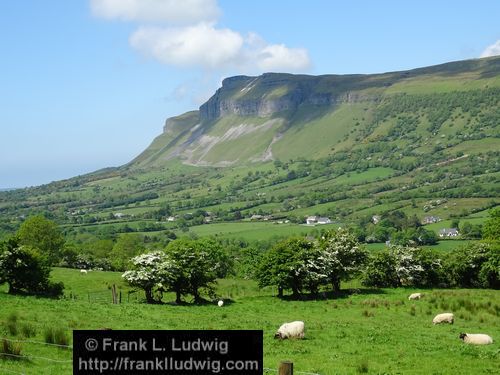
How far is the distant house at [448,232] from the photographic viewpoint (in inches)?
5665

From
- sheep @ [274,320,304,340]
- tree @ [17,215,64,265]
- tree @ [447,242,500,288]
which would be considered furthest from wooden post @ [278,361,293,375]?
tree @ [17,215,64,265]

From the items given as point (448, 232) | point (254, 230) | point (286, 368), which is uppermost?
point (286, 368)

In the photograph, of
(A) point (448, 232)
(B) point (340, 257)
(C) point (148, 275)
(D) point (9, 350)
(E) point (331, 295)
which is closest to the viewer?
(D) point (9, 350)

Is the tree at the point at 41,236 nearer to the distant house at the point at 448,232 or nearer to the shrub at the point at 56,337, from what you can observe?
the shrub at the point at 56,337

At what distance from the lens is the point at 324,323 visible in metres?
36.0

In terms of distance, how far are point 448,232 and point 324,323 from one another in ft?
398

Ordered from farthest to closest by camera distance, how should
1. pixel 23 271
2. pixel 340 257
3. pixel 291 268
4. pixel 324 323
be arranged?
1. pixel 340 257
2. pixel 291 268
3. pixel 23 271
4. pixel 324 323

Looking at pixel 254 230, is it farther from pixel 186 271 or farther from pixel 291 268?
pixel 186 271

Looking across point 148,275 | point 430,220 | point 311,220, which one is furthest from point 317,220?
point 148,275

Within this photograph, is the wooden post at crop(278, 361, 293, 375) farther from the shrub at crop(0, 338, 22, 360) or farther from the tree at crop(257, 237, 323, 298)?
the tree at crop(257, 237, 323, 298)

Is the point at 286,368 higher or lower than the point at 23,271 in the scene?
higher

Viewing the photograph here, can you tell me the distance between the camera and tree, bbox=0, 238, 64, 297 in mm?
44469

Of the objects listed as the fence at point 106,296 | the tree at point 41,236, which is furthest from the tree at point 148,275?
the tree at point 41,236

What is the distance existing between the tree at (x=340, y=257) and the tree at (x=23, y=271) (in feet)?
89.0
